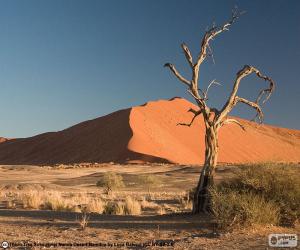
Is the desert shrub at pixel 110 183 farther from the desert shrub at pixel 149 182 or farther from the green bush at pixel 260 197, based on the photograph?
the green bush at pixel 260 197

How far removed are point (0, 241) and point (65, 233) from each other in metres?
1.49

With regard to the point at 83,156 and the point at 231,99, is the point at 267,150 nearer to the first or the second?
the point at 83,156

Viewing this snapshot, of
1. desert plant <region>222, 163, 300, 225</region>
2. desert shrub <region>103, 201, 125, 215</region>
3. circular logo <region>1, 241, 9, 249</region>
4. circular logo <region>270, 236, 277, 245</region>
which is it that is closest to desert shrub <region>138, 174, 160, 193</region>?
desert shrub <region>103, 201, 125, 215</region>

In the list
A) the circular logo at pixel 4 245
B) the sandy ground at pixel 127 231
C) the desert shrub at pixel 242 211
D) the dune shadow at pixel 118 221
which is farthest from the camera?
the dune shadow at pixel 118 221

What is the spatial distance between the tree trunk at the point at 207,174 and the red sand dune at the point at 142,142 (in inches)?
2173

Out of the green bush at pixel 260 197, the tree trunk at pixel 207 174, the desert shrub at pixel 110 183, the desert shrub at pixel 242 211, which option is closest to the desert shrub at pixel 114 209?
the tree trunk at pixel 207 174

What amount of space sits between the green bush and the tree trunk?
31.2 inches

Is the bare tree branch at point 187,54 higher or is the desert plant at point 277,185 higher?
the bare tree branch at point 187,54

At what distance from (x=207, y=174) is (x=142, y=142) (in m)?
64.2

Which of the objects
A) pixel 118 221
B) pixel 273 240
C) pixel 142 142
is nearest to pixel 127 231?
pixel 118 221

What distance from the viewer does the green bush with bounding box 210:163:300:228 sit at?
11.8 m

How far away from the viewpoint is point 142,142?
260 feet

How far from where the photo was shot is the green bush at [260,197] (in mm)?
11828

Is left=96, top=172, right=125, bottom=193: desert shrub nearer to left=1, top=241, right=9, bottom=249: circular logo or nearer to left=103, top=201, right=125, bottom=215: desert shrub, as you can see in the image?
left=103, top=201, right=125, bottom=215: desert shrub
